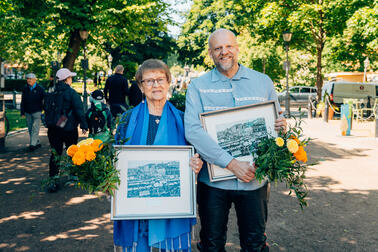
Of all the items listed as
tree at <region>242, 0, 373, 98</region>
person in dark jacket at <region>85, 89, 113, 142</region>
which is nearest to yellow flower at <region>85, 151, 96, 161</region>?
person in dark jacket at <region>85, 89, 113, 142</region>

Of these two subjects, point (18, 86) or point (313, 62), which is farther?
point (18, 86)

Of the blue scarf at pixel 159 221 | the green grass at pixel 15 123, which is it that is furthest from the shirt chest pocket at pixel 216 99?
the green grass at pixel 15 123

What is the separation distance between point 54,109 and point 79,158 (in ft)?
13.8

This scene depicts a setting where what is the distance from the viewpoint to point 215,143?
8.09 ft

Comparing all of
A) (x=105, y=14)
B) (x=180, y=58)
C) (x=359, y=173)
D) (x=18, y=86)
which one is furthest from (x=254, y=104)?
(x=18, y=86)

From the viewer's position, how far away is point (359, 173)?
→ 7.18 meters

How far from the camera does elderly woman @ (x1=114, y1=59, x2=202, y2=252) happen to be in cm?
256

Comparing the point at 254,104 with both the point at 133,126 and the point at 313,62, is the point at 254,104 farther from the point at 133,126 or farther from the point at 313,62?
the point at 313,62

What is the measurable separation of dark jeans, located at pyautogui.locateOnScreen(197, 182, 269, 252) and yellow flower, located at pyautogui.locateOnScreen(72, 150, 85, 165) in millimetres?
964

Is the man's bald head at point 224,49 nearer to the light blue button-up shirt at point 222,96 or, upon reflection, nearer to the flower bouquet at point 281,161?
the light blue button-up shirt at point 222,96

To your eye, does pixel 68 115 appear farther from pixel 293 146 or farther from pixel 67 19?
pixel 67 19

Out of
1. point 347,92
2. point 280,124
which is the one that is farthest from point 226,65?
point 347,92

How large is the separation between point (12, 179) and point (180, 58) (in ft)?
117

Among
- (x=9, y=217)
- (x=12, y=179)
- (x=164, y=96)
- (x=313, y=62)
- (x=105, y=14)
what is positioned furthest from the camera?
(x=313, y=62)
